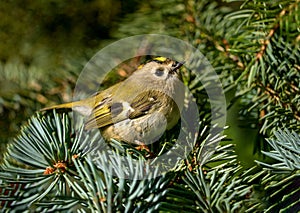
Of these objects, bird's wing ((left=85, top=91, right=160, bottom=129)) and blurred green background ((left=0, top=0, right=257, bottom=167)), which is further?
blurred green background ((left=0, top=0, right=257, bottom=167))

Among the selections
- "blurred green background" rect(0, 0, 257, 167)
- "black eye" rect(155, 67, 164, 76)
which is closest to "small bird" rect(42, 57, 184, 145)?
"black eye" rect(155, 67, 164, 76)

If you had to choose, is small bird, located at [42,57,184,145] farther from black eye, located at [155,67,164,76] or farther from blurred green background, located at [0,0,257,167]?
blurred green background, located at [0,0,257,167]

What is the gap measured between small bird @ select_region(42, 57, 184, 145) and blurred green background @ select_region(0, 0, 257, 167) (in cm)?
11

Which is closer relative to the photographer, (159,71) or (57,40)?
(159,71)

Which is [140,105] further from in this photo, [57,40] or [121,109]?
[57,40]

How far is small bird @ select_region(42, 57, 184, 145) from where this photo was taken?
4.23ft

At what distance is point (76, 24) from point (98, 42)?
102 millimetres

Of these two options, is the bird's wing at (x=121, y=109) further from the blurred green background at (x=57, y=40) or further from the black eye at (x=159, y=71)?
the blurred green background at (x=57, y=40)

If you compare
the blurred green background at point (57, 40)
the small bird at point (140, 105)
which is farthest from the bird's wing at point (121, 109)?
the blurred green background at point (57, 40)

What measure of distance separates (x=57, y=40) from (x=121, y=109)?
422 mm

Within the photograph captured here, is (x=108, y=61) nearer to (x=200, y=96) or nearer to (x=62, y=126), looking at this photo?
(x=200, y=96)

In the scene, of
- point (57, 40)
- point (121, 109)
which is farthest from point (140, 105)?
point (57, 40)

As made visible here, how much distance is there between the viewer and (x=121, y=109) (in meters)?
1.46

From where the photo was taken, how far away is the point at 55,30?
5.68 feet
